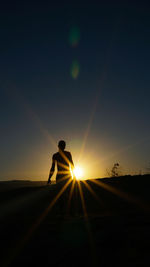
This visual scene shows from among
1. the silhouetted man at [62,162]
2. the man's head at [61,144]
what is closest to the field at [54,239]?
the silhouetted man at [62,162]

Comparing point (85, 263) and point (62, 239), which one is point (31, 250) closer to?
point (62, 239)

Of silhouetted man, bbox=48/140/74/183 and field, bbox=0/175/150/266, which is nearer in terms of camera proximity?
field, bbox=0/175/150/266

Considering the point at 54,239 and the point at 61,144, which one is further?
the point at 61,144

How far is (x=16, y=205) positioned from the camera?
1.50 meters

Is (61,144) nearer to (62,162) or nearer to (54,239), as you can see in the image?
(62,162)

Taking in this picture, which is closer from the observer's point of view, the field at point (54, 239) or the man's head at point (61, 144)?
the field at point (54, 239)

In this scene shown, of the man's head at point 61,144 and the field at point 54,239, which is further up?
the man's head at point 61,144

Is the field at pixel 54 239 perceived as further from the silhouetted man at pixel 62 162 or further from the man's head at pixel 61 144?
the man's head at pixel 61 144

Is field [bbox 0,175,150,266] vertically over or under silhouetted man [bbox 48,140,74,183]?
under

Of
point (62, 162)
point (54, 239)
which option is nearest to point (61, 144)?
point (62, 162)

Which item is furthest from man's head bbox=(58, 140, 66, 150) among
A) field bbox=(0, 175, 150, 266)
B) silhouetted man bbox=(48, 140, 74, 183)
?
field bbox=(0, 175, 150, 266)

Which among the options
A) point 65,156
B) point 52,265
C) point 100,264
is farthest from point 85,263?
point 65,156

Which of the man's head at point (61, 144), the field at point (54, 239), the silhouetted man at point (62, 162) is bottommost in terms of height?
the field at point (54, 239)

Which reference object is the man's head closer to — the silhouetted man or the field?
the silhouetted man
